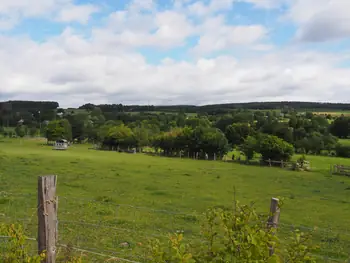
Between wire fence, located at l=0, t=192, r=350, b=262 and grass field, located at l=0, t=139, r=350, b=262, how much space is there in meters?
0.04

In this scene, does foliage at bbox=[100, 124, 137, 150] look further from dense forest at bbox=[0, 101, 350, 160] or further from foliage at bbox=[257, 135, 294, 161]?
foliage at bbox=[257, 135, 294, 161]

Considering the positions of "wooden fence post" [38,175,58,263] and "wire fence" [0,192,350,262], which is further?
"wire fence" [0,192,350,262]

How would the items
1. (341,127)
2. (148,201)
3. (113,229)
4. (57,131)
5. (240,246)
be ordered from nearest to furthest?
(240,246) → (113,229) → (148,201) → (57,131) → (341,127)

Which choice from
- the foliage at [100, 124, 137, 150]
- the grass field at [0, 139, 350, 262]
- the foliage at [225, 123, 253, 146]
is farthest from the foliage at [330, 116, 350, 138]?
the grass field at [0, 139, 350, 262]

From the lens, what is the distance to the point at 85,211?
18484mm

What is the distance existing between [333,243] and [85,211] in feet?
39.5

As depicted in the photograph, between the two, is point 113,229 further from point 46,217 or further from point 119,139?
point 119,139

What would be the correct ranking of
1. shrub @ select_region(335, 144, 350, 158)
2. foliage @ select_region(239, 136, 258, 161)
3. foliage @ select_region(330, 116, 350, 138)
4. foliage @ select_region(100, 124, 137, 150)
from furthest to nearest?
foliage @ select_region(330, 116, 350, 138)
foliage @ select_region(100, 124, 137, 150)
shrub @ select_region(335, 144, 350, 158)
foliage @ select_region(239, 136, 258, 161)

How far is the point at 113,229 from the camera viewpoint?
15.1 m

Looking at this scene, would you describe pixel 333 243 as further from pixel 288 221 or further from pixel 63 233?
pixel 63 233

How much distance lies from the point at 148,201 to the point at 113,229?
301 inches

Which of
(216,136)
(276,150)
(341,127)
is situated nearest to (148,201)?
(276,150)

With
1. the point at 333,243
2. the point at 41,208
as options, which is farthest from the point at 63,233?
the point at 333,243

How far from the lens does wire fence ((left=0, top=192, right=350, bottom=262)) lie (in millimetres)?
11922
